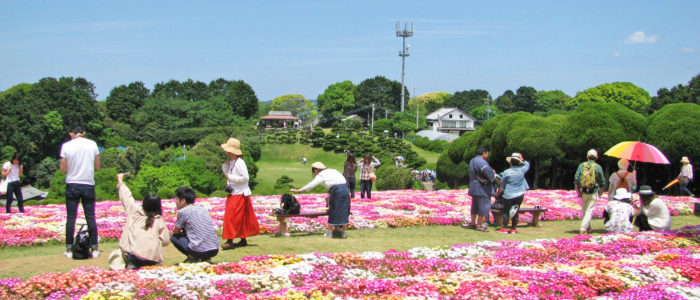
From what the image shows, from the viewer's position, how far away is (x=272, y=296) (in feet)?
23.7

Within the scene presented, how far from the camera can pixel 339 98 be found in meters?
126

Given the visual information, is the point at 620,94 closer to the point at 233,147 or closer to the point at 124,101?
the point at 124,101

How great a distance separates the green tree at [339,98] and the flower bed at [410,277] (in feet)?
371

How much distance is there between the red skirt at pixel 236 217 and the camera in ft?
35.0

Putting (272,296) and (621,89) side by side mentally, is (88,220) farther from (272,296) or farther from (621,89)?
(621,89)

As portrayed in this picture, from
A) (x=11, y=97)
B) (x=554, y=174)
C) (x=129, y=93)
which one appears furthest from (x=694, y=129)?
(x=129, y=93)

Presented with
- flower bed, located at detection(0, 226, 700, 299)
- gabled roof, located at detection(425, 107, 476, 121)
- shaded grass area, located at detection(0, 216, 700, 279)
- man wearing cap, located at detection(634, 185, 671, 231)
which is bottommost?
shaded grass area, located at detection(0, 216, 700, 279)

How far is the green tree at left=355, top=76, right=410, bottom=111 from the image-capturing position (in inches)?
4946

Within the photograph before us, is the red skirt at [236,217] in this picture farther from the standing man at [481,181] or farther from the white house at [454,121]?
the white house at [454,121]

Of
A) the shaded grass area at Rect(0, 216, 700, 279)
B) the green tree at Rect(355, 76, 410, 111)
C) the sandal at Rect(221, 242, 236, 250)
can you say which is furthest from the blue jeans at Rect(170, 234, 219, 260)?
the green tree at Rect(355, 76, 410, 111)

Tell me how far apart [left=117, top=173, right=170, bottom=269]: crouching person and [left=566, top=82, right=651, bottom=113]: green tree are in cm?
10705

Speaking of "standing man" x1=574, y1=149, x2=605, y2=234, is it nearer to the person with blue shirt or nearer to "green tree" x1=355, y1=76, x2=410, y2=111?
the person with blue shirt

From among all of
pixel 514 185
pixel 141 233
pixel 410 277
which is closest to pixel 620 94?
pixel 514 185

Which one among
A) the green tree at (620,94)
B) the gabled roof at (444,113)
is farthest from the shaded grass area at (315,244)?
the gabled roof at (444,113)
